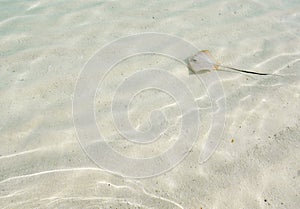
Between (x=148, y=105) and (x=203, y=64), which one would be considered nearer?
(x=148, y=105)

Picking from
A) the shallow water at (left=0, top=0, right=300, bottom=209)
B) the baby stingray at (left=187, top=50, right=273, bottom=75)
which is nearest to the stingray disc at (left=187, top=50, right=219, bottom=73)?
the baby stingray at (left=187, top=50, right=273, bottom=75)

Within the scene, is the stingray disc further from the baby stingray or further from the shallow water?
the shallow water

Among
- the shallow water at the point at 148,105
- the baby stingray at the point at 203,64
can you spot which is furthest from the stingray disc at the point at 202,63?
the shallow water at the point at 148,105

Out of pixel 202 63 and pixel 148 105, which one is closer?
pixel 148 105

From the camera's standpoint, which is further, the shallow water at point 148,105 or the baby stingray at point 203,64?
the baby stingray at point 203,64

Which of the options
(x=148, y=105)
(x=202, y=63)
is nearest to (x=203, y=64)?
(x=202, y=63)

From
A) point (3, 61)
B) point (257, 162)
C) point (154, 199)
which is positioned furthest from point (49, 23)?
point (257, 162)

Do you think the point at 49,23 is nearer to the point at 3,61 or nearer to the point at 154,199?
the point at 3,61

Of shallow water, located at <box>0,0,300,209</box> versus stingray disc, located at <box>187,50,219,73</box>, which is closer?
shallow water, located at <box>0,0,300,209</box>

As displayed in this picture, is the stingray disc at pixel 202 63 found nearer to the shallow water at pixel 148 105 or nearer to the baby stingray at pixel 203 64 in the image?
the baby stingray at pixel 203 64

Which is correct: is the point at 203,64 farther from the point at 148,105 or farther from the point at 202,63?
the point at 148,105
